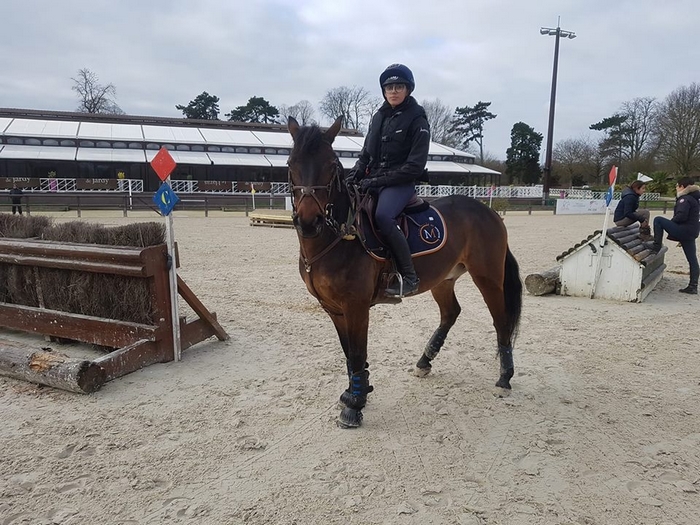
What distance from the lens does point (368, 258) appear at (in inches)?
141

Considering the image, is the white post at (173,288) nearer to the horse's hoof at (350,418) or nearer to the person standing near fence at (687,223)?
the horse's hoof at (350,418)

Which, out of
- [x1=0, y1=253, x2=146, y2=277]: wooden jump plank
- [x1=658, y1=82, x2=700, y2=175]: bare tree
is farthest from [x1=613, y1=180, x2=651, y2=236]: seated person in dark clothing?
[x1=658, y1=82, x2=700, y2=175]: bare tree

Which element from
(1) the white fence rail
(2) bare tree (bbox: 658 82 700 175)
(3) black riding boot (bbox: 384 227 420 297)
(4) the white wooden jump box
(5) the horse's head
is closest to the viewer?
(5) the horse's head

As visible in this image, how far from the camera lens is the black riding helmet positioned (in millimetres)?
3672

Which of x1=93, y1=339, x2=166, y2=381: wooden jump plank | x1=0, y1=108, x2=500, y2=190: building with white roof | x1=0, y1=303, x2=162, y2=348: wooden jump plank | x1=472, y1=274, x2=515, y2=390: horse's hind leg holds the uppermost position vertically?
x1=0, y1=108, x2=500, y2=190: building with white roof

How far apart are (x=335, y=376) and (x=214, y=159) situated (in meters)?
36.0

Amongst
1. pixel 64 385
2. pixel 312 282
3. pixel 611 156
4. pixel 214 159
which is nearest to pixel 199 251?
pixel 64 385

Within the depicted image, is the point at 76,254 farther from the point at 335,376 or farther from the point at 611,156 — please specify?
the point at 611,156

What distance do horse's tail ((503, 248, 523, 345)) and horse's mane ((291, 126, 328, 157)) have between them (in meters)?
2.65

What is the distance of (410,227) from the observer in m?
4.03

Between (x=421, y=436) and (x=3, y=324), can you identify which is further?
(x=3, y=324)

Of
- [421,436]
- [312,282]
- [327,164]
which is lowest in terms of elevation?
[421,436]

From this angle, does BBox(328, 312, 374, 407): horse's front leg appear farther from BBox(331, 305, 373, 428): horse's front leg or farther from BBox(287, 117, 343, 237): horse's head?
BBox(287, 117, 343, 237): horse's head

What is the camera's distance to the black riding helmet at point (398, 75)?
3672 millimetres
